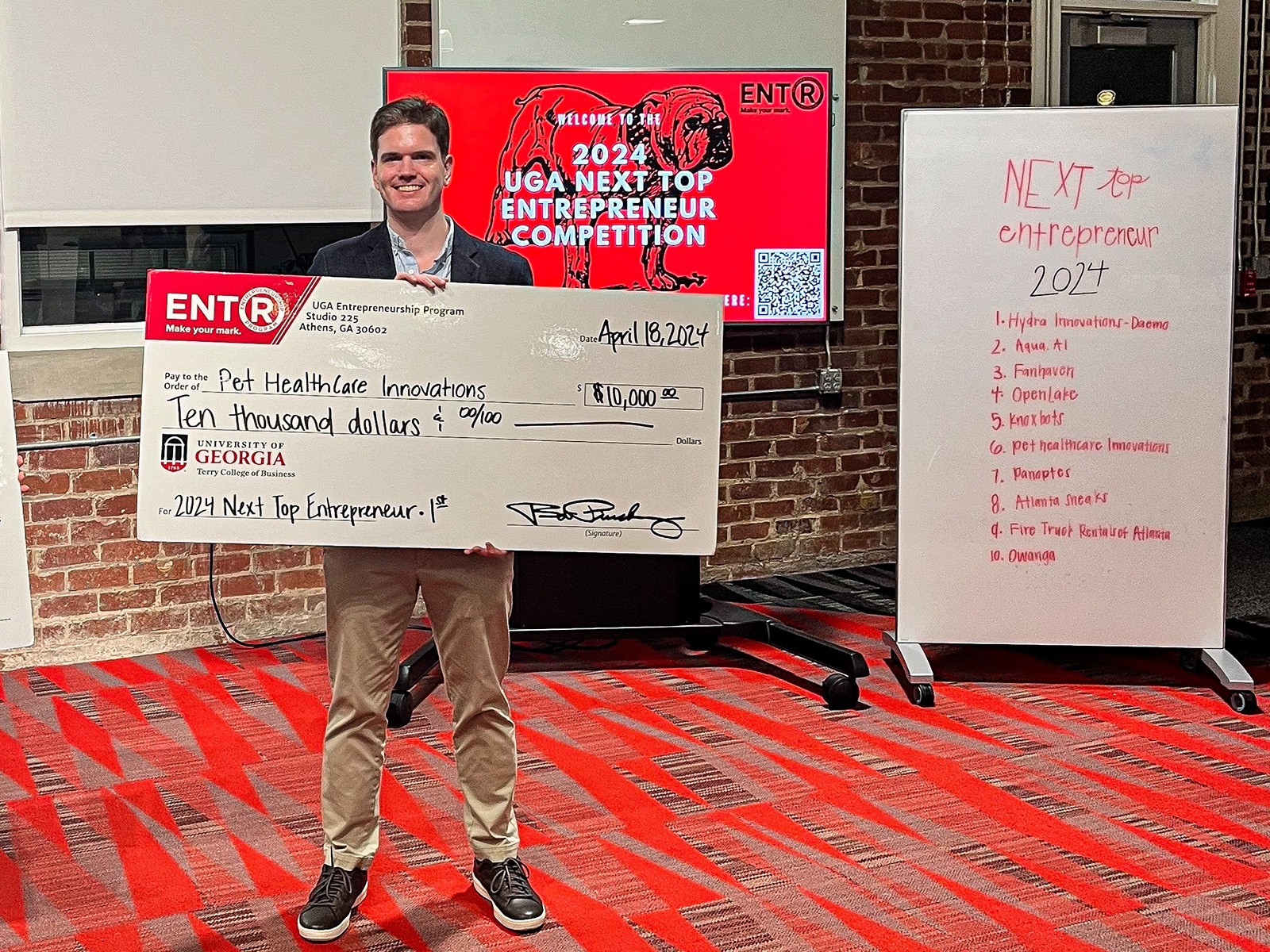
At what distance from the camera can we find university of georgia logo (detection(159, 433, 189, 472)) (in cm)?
252

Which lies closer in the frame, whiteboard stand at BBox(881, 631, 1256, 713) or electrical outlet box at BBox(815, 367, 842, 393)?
whiteboard stand at BBox(881, 631, 1256, 713)

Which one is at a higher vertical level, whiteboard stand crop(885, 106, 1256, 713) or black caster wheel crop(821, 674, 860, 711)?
whiteboard stand crop(885, 106, 1256, 713)

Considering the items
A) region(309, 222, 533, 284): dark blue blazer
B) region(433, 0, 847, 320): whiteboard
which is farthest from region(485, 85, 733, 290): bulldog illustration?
region(309, 222, 533, 284): dark blue blazer

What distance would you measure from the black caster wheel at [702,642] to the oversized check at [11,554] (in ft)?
6.58

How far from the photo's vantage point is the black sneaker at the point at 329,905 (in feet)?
8.25

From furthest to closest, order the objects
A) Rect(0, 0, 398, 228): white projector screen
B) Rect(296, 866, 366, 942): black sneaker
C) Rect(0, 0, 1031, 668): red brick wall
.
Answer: Rect(0, 0, 1031, 668): red brick wall, Rect(0, 0, 398, 228): white projector screen, Rect(296, 866, 366, 942): black sneaker

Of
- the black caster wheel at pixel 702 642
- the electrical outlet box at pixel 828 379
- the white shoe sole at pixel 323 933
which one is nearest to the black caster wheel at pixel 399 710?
the black caster wheel at pixel 702 642

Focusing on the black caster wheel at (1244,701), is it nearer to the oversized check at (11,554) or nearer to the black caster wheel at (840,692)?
the black caster wheel at (840,692)

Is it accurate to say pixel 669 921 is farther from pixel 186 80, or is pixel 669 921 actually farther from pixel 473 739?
pixel 186 80

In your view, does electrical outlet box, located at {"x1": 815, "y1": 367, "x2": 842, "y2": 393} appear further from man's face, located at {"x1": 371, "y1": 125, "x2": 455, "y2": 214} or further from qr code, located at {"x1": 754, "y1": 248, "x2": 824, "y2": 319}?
man's face, located at {"x1": 371, "y1": 125, "x2": 455, "y2": 214}

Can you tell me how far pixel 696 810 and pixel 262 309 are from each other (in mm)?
1417

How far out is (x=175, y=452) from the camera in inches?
99.3

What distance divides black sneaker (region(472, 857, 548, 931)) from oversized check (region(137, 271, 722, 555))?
584 mm

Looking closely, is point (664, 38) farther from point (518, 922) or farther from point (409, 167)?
point (518, 922)
